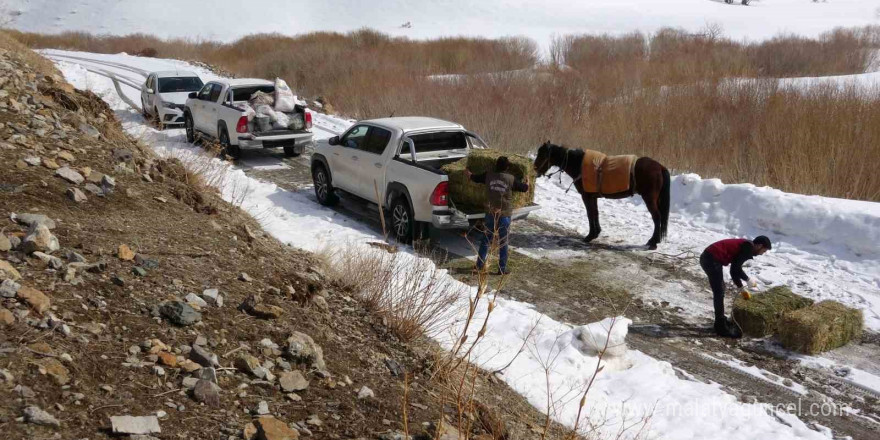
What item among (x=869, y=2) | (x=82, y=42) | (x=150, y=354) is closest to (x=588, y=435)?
(x=150, y=354)

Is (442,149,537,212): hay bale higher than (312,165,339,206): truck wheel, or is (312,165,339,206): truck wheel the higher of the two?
(442,149,537,212): hay bale

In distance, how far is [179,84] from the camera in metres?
21.8

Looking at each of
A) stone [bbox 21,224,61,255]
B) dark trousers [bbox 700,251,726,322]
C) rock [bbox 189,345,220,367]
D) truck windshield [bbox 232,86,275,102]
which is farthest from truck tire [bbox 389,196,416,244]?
truck windshield [bbox 232,86,275,102]

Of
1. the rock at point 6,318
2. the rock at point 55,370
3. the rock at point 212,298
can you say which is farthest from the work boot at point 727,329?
the rock at point 6,318

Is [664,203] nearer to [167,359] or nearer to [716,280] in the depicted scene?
[716,280]

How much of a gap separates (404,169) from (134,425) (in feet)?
24.3

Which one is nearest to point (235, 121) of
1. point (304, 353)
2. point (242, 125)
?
point (242, 125)

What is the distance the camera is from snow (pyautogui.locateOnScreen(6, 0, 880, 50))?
242 feet

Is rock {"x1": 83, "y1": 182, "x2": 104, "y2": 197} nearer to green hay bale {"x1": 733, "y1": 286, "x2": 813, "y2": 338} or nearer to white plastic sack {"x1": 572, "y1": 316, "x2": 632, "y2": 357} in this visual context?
white plastic sack {"x1": 572, "y1": 316, "x2": 632, "y2": 357}

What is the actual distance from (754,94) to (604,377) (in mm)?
13899

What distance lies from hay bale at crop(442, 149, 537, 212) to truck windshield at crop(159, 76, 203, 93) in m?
13.4

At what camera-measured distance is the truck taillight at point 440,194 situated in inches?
420

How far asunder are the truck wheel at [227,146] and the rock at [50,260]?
432 inches

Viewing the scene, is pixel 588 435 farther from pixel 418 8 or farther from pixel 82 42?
pixel 418 8
